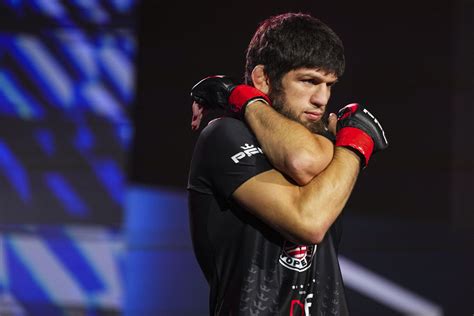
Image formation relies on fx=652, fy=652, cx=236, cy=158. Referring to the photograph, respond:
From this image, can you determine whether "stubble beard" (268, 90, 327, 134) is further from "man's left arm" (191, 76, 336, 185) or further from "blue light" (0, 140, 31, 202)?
"blue light" (0, 140, 31, 202)

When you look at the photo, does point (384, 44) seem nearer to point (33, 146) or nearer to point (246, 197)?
point (33, 146)

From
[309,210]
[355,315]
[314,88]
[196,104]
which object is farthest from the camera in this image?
[355,315]

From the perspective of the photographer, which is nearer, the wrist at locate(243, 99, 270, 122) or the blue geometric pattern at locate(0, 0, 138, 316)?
the wrist at locate(243, 99, 270, 122)

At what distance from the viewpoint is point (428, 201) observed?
11.3 ft

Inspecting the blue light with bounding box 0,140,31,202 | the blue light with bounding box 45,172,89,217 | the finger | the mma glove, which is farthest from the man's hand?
the blue light with bounding box 0,140,31,202

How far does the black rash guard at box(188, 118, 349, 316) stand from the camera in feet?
4.13

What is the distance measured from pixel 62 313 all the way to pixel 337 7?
2.19 metres

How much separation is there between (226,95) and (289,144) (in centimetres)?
27

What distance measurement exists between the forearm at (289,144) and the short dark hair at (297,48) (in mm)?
124

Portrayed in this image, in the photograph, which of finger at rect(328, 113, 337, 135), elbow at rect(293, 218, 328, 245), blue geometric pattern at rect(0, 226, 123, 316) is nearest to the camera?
elbow at rect(293, 218, 328, 245)

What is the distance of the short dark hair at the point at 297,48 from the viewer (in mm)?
1389

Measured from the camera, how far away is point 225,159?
129cm

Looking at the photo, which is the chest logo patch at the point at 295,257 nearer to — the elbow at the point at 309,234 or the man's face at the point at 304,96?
the elbow at the point at 309,234

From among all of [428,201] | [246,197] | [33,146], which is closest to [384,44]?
[428,201]
